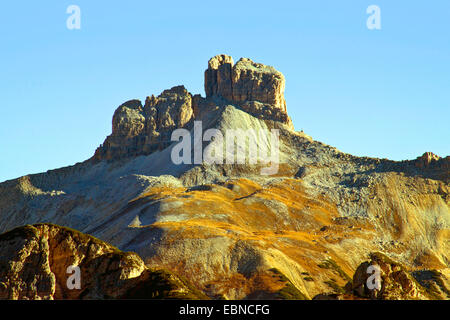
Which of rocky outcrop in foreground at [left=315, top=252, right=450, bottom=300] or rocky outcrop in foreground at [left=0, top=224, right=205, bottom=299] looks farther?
rocky outcrop in foreground at [left=315, top=252, right=450, bottom=300]

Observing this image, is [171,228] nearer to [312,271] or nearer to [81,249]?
[312,271]

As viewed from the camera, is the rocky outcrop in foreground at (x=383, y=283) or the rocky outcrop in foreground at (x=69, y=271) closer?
the rocky outcrop in foreground at (x=69, y=271)

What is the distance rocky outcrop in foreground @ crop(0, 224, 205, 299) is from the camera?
81375 mm

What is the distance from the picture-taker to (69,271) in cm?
8644

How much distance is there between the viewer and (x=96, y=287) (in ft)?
280

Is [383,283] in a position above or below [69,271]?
below

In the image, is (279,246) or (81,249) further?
(279,246)

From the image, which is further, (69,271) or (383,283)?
(383,283)

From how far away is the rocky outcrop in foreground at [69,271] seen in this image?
81375 millimetres

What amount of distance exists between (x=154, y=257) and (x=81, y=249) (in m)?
60.2
